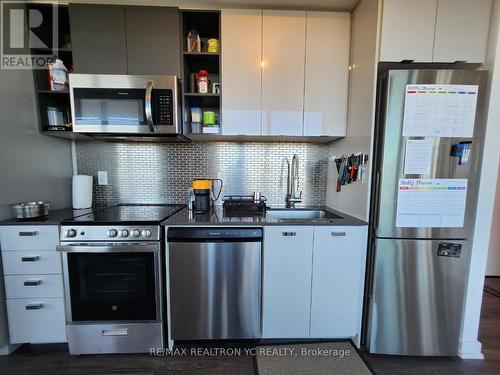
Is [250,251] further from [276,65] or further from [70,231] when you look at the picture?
→ [276,65]

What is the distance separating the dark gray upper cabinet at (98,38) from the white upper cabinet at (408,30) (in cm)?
184

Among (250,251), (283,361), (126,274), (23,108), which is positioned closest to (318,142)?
(250,251)

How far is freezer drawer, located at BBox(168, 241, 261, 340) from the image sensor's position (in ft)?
4.67

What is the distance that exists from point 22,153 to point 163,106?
3.62ft

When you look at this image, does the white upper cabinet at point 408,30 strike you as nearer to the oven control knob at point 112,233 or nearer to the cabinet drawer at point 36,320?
the oven control knob at point 112,233

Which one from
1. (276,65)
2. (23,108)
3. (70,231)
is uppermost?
(276,65)

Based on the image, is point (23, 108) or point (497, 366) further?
point (23, 108)

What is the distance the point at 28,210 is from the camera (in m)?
1.46

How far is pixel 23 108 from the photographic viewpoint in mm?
1576

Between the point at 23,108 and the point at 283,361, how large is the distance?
2.61 meters

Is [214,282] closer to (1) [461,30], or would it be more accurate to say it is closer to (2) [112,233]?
(2) [112,233]

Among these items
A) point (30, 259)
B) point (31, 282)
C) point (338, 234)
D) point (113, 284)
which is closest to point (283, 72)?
point (338, 234)

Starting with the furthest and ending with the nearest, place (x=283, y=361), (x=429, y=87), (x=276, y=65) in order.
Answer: (x=276, y=65) < (x=283, y=361) < (x=429, y=87)

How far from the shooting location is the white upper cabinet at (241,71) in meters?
1.62
